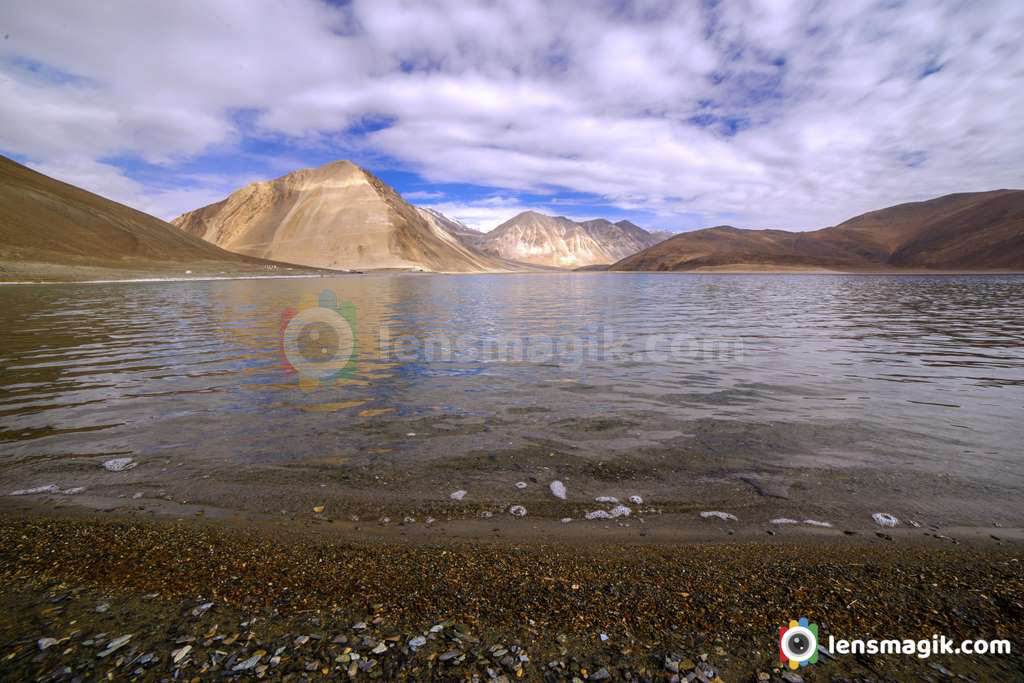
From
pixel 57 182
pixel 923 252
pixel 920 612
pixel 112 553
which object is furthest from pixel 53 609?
pixel 923 252

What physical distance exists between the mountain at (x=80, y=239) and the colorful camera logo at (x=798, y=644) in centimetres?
9233

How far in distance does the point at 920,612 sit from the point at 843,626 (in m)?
0.71

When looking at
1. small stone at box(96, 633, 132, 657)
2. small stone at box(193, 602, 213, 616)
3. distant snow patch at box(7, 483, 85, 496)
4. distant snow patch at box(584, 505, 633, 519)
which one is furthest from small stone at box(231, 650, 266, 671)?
→ distant snow patch at box(7, 483, 85, 496)

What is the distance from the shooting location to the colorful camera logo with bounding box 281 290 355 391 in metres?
12.4

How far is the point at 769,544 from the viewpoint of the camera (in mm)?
4680

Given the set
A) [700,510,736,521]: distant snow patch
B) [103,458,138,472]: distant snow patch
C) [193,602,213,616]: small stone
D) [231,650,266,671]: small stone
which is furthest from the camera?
[103,458,138,472]: distant snow patch

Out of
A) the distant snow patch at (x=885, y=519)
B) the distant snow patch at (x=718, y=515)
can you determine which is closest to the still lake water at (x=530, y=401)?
the distant snow patch at (x=718, y=515)

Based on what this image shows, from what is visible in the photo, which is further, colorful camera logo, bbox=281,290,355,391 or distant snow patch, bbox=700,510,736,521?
colorful camera logo, bbox=281,290,355,391

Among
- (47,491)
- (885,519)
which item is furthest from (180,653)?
(885,519)

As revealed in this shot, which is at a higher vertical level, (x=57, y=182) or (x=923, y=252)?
A: (x=57, y=182)

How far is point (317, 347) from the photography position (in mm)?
16750

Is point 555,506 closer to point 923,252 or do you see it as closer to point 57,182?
point 57,182

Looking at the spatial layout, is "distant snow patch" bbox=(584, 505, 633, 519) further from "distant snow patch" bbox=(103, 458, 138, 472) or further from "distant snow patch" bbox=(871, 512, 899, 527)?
"distant snow patch" bbox=(103, 458, 138, 472)

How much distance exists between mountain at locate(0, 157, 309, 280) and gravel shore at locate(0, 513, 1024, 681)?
87.9m
